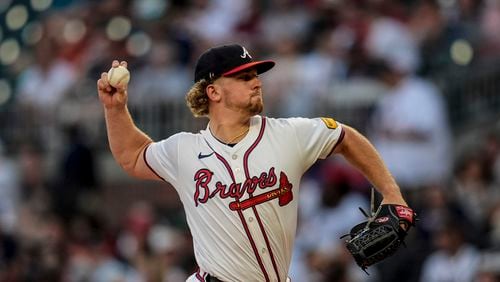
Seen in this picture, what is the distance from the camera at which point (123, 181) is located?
16016 mm

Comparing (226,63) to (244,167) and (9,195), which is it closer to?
(244,167)

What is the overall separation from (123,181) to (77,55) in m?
1.86

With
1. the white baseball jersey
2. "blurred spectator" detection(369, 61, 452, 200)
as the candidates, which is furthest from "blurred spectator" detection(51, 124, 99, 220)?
the white baseball jersey

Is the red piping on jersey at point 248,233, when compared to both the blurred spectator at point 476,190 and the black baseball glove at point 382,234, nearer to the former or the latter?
the black baseball glove at point 382,234

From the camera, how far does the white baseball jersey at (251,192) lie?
7680mm

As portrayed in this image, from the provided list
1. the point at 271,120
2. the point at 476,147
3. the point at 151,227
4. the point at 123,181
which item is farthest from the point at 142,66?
the point at 271,120

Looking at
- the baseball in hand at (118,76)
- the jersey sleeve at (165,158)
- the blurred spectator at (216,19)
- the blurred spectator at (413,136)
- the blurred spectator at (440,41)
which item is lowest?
the blurred spectator at (413,136)

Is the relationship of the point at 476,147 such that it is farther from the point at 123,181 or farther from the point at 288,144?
the point at 288,144

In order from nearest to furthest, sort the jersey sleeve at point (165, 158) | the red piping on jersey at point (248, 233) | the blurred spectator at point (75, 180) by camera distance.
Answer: the red piping on jersey at point (248, 233) < the jersey sleeve at point (165, 158) < the blurred spectator at point (75, 180)

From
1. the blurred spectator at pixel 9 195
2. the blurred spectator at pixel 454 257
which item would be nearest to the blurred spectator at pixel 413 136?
the blurred spectator at pixel 454 257

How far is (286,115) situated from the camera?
14.0 metres

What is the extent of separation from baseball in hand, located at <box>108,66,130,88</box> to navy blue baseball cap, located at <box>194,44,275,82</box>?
422mm

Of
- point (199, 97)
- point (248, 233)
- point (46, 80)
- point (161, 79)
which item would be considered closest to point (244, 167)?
point (248, 233)

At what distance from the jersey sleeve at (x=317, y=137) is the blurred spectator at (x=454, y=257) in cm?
378
